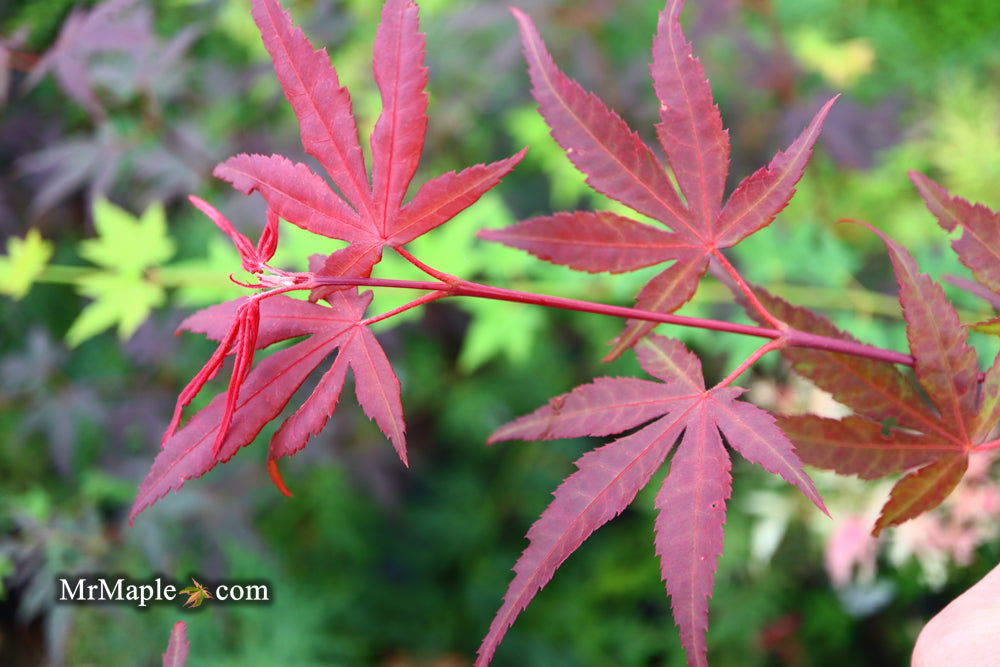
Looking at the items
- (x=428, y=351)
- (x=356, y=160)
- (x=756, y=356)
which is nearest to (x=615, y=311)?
(x=756, y=356)

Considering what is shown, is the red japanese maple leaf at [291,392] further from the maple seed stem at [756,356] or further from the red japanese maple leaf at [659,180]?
the maple seed stem at [756,356]

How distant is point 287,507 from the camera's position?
176 cm

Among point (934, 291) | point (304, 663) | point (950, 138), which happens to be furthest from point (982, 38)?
point (304, 663)

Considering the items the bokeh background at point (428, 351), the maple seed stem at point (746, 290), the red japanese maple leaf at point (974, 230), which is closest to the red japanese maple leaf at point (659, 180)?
the maple seed stem at point (746, 290)

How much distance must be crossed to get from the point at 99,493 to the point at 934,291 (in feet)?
4.03

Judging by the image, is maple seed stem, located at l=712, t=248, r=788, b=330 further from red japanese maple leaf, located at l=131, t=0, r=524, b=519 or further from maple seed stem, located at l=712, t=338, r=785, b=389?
red japanese maple leaf, located at l=131, t=0, r=524, b=519

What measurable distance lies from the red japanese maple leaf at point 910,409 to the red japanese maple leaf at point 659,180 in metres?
0.10

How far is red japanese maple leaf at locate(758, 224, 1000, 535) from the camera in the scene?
53cm

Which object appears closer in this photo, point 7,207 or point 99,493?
point 99,493

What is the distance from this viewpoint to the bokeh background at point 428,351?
47.8 inches

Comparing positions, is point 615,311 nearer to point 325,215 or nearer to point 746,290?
point 746,290

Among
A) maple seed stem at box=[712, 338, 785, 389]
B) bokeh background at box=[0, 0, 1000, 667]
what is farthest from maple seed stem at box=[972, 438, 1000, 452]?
bokeh background at box=[0, 0, 1000, 667]

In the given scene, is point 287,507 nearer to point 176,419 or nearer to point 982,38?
point 176,419

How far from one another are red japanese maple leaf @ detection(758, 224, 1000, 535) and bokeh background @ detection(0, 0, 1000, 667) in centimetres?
64
